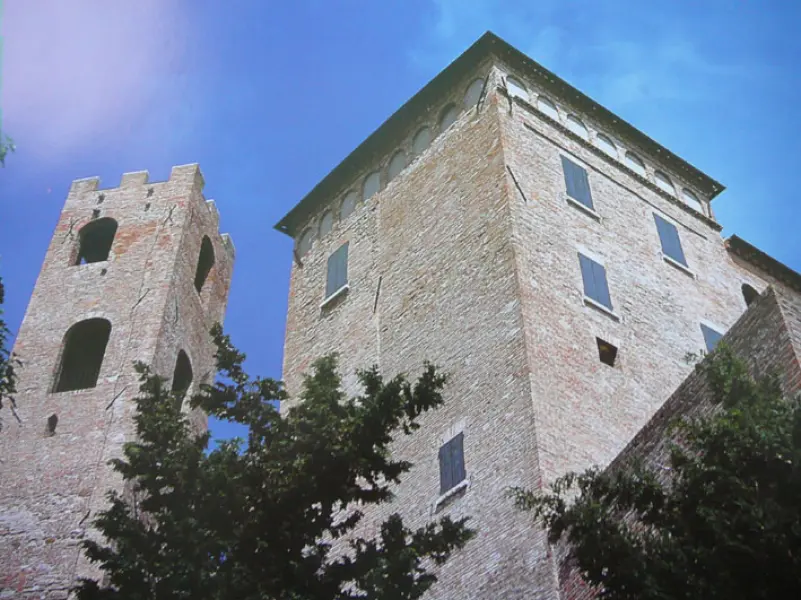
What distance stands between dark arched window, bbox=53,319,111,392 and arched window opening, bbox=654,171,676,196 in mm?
13611

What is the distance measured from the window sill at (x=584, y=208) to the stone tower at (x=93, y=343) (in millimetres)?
9411

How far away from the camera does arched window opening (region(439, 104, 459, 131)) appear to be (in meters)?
25.5

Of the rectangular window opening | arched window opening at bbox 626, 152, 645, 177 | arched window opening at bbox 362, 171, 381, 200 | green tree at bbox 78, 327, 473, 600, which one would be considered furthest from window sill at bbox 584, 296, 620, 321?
green tree at bbox 78, 327, 473, 600

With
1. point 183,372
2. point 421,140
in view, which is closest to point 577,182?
point 421,140

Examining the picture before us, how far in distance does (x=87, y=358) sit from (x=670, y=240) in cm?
1420

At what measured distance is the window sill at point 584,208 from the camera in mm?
23203

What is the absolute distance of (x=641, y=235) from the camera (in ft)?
80.0

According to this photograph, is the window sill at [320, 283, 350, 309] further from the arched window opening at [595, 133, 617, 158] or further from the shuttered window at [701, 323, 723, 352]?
the shuttered window at [701, 323, 723, 352]

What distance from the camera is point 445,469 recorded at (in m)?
18.5

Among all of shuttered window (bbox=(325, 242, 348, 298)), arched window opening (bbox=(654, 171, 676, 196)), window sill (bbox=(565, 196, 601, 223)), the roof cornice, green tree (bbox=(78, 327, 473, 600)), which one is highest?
arched window opening (bbox=(654, 171, 676, 196))

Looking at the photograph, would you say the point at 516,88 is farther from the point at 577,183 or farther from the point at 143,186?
the point at 143,186

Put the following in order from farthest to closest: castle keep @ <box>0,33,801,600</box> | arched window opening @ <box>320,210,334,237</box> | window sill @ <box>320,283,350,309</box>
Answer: arched window opening @ <box>320,210,334,237</box> → window sill @ <box>320,283,350,309</box> → castle keep @ <box>0,33,801,600</box>

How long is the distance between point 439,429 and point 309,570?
292 inches

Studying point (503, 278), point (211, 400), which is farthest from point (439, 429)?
point (211, 400)
